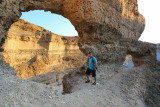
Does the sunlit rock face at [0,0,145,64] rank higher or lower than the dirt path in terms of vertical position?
higher

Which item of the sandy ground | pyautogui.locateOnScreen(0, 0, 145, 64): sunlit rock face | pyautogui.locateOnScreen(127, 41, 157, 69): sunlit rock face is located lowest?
the sandy ground

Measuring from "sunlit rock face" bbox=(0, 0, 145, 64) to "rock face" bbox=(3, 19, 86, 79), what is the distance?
25.5 feet

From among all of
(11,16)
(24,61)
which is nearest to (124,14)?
(11,16)

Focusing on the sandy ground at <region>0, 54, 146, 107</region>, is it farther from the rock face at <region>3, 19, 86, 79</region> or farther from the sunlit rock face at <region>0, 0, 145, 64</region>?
the rock face at <region>3, 19, 86, 79</region>

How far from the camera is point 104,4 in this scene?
5.61 m

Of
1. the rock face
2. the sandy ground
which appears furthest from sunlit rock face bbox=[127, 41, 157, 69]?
the rock face

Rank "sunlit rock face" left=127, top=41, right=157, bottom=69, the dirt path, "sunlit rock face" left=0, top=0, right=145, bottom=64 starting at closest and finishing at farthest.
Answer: the dirt path < "sunlit rock face" left=0, top=0, right=145, bottom=64 < "sunlit rock face" left=127, top=41, right=157, bottom=69

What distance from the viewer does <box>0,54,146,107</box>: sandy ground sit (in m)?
2.64

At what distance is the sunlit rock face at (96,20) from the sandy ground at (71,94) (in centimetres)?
169

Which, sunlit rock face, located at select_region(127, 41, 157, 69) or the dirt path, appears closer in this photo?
the dirt path

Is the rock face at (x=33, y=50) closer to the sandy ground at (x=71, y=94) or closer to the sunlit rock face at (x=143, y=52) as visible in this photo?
the sandy ground at (x=71, y=94)

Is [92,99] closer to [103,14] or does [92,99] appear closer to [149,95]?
[149,95]

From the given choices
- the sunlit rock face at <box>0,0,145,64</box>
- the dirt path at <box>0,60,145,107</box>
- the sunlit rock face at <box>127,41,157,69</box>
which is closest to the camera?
the dirt path at <box>0,60,145,107</box>

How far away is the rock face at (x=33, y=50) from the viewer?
11945 millimetres
